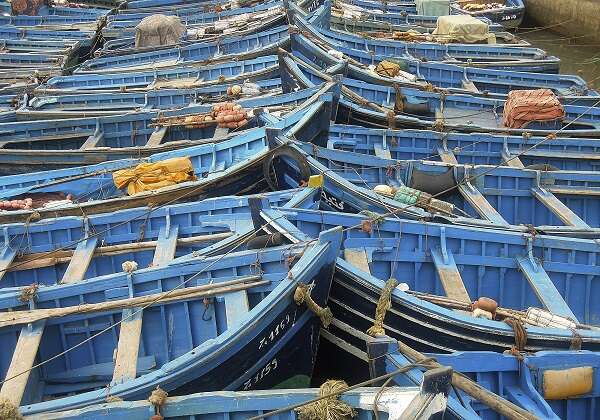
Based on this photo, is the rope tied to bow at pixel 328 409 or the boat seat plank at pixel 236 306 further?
the boat seat plank at pixel 236 306

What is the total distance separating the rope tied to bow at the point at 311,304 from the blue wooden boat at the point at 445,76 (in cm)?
917

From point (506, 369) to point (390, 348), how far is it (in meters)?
1.53

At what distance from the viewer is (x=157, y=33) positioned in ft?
70.3

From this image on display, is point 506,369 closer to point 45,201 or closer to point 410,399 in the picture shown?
point 410,399

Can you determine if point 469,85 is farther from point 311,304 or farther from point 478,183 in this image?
point 311,304

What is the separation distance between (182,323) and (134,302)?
2.01ft

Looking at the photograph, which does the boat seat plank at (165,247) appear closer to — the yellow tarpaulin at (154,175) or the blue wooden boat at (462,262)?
the yellow tarpaulin at (154,175)

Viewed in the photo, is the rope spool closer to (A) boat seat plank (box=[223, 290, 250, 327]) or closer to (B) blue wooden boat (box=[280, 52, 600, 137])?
(A) boat seat plank (box=[223, 290, 250, 327])

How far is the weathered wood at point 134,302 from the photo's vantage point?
803 centimetres

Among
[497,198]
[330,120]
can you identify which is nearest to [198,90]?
[330,120]

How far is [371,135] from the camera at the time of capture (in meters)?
13.6

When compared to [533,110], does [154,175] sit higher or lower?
lower

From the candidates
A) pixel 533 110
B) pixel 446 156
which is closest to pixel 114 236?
pixel 446 156

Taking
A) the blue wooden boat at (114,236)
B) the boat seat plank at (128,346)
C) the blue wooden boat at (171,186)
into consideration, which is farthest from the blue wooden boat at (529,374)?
the blue wooden boat at (171,186)
